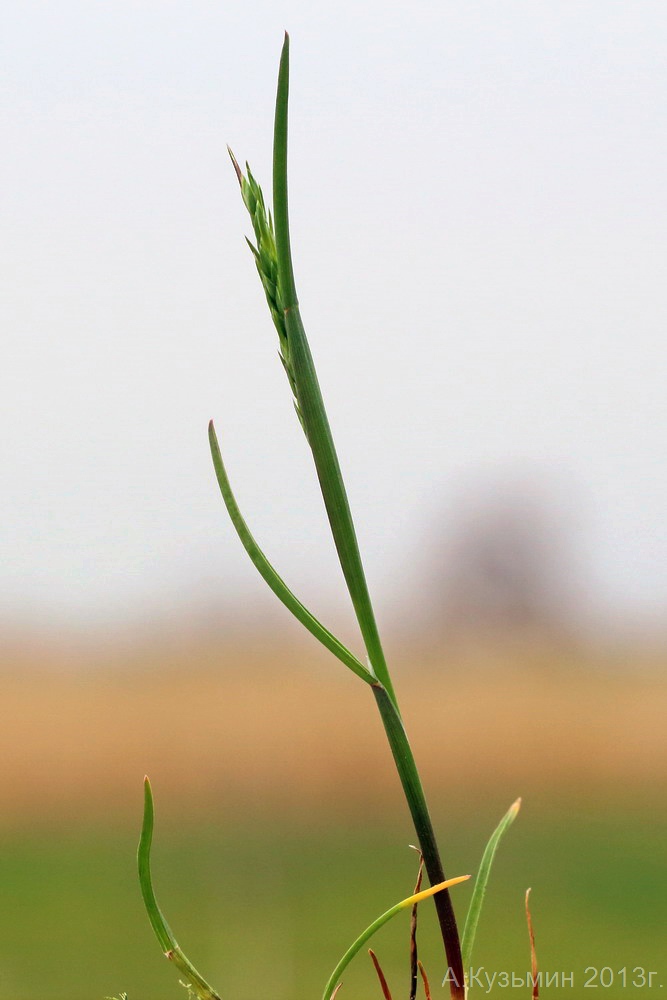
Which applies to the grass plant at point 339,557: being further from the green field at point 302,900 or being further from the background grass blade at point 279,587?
the green field at point 302,900

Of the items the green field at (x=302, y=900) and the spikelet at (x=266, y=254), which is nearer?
the spikelet at (x=266, y=254)

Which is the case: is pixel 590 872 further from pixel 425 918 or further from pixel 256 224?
pixel 256 224

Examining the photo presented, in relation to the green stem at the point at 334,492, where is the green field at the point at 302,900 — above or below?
below

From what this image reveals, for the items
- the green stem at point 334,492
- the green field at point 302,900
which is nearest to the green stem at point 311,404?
the green stem at point 334,492

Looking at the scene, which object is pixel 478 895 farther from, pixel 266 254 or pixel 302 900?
pixel 302 900

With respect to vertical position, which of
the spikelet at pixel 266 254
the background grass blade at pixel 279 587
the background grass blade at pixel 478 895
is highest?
the spikelet at pixel 266 254

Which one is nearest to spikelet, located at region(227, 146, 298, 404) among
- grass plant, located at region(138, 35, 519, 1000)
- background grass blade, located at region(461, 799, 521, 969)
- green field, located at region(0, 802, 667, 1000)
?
grass plant, located at region(138, 35, 519, 1000)
